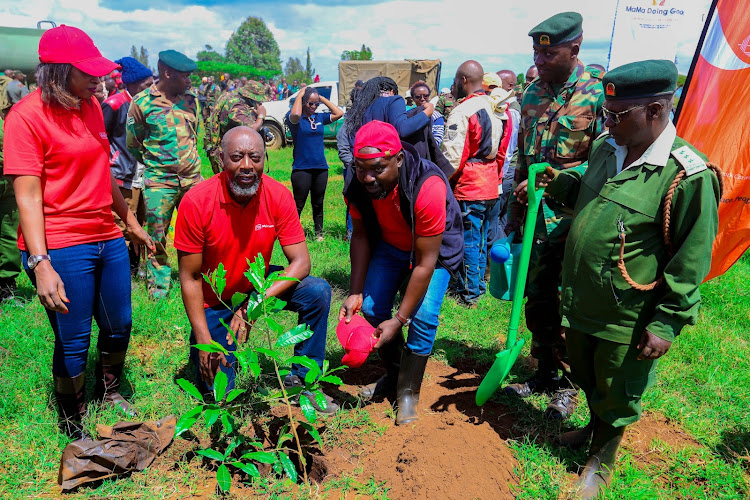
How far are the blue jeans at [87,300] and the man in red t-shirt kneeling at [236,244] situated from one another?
401 millimetres

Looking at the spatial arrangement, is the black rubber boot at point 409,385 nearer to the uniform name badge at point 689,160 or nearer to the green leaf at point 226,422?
the green leaf at point 226,422

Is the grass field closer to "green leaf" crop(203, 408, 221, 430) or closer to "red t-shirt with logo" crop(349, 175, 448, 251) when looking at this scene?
"green leaf" crop(203, 408, 221, 430)

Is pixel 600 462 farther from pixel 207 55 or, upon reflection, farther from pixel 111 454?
pixel 207 55

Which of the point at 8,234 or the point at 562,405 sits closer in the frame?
the point at 562,405

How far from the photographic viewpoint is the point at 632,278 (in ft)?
7.91

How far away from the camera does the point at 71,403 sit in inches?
122

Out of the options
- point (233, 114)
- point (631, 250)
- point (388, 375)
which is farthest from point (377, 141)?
point (233, 114)

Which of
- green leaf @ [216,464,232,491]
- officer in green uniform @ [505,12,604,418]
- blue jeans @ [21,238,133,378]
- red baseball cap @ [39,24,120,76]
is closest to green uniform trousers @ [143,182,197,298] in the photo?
blue jeans @ [21,238,133,378]

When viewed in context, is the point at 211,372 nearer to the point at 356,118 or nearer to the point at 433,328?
the point at 433,328

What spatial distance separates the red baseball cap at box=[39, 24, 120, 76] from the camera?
2.66 metres

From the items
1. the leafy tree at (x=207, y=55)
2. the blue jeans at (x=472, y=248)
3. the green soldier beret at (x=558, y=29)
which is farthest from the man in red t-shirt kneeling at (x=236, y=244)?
the leafy tree at (x=207, y=55)

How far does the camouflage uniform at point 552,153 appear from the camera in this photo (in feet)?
10.5

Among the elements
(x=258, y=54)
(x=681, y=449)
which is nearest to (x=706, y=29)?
(x=681, y=449)

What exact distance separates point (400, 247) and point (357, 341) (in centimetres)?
70
